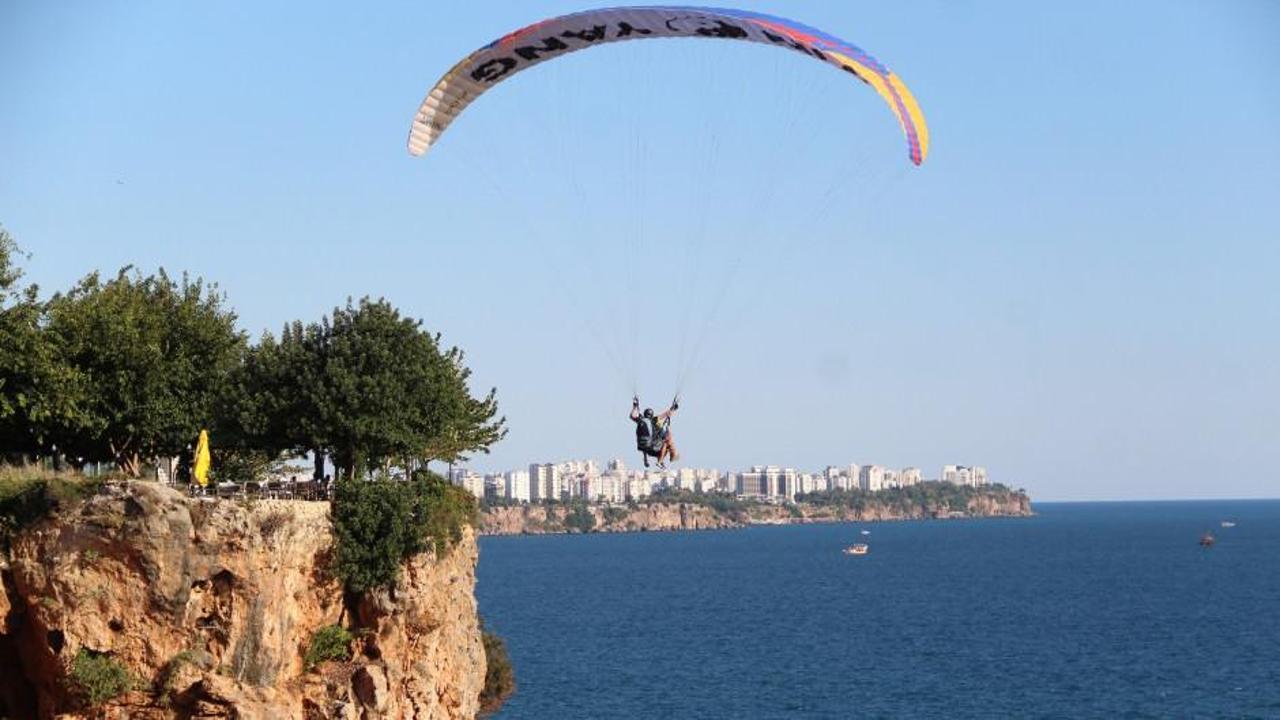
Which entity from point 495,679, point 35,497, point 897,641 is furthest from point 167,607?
point 897,641

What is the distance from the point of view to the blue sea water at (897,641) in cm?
6069

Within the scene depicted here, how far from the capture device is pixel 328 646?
3284cm

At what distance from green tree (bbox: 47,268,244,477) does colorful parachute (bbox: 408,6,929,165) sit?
481 inches

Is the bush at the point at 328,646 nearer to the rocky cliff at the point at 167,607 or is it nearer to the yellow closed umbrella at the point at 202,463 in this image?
the rocky cliff at the point at 167,607

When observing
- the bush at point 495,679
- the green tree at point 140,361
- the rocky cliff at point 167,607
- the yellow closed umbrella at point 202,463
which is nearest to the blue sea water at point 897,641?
the bush at point 495,679

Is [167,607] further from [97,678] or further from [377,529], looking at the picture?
[377,529]

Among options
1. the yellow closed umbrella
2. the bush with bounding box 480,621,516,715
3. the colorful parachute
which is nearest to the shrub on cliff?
the yellow closed umbrella

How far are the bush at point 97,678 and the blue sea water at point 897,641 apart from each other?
102 ft

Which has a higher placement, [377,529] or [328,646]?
[377,529]

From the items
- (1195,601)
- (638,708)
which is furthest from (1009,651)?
(1195,601)

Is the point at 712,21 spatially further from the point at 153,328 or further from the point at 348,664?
the point at 153,328

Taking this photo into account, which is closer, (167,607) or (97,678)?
(97,678)

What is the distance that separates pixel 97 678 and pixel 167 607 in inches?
72.7

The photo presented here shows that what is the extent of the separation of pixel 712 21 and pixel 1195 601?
283 feet
